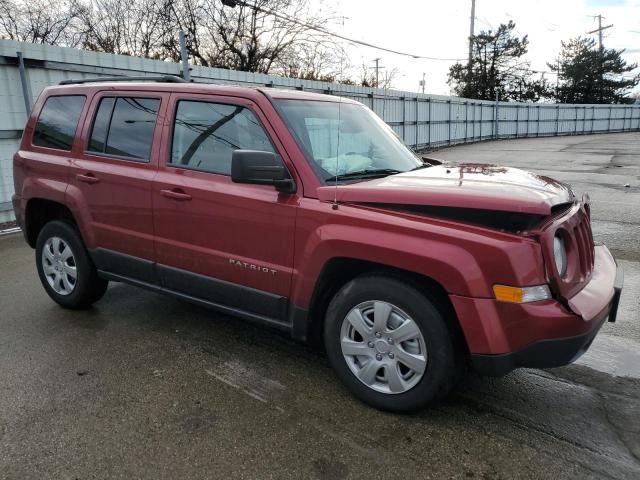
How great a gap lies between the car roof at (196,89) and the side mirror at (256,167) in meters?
0.58

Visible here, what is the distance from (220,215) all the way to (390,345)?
1.37m

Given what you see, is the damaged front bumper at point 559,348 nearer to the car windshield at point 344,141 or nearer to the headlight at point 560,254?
the headlight at point 560,254

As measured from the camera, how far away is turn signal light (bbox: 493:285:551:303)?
242 cm

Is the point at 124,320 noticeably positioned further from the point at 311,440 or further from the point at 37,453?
the point at 311,440

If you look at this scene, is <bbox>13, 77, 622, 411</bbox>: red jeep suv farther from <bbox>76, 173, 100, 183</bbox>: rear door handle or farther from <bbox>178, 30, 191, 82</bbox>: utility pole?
<bbox>178, 30, 191, 82</bbox>: utility pole

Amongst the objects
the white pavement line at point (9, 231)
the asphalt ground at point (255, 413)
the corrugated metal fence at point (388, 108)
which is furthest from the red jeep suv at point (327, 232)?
the white pavement line at point (9, 231)

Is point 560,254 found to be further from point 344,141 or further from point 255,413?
point 255,413

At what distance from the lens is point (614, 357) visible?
12.0 ft

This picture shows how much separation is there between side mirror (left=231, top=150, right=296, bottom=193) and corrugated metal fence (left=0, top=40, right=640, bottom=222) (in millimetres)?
3671

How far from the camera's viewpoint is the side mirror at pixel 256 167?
287cm

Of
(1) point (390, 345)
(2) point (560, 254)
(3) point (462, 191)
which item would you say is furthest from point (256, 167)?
(2) point (560, 254)

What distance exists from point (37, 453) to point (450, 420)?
216cm

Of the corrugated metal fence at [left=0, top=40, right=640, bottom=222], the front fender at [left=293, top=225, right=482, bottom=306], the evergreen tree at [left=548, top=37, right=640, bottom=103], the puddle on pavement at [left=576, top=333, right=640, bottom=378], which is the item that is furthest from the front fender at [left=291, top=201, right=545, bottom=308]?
the evergreen tree at [left=548, top=37, right=640, bottom=103]

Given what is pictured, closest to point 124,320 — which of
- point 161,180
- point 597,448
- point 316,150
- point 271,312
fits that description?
point 161,180
